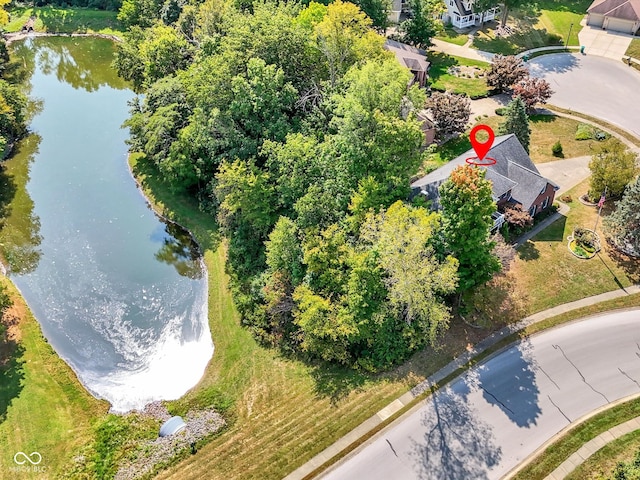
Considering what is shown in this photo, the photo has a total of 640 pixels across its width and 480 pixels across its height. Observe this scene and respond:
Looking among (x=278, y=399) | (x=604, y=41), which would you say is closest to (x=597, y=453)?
(x=278, y=399)

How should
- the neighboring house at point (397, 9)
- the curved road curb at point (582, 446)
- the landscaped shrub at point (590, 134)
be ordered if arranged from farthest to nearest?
the neighboring house at point (397, 9)
the landscaped shrub at point (590, 134)
the curved road curb at point (582, 446)

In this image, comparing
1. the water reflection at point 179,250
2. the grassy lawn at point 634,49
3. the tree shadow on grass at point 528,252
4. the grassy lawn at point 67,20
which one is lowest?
the water reflection at point 179,250

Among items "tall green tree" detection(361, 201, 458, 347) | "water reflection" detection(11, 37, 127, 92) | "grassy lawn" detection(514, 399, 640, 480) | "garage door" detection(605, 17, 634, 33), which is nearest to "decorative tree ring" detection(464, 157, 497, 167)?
"tall green tree" detection(361, 201, 458, 347)

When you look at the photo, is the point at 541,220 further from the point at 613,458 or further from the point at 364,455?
the point at 364,455

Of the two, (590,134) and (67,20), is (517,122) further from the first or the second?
(67,20)

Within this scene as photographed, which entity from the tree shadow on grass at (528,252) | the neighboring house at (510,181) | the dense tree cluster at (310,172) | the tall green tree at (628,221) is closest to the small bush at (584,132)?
the neighboring house at (510,181)

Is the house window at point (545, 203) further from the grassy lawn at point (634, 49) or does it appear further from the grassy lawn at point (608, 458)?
the grassy lawn at point (634, 49)
